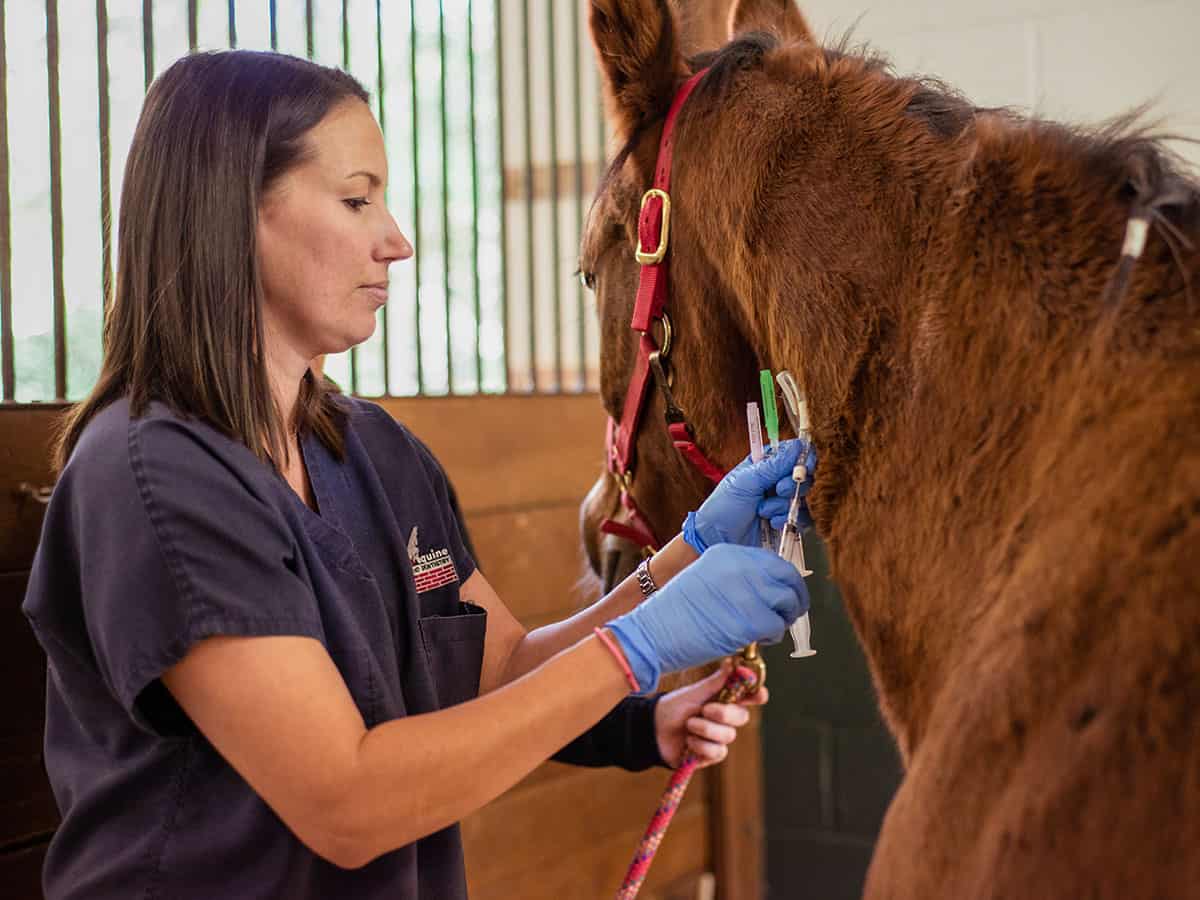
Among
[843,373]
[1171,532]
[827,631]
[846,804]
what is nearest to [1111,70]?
[827,631]

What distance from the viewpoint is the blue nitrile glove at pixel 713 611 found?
1.00 m

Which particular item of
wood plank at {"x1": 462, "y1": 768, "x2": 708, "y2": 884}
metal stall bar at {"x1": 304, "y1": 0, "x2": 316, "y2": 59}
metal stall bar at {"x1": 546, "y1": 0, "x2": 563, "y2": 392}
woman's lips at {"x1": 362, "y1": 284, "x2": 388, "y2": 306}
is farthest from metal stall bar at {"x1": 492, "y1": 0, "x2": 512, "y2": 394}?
woman's lips at {"x1": 362, "y1": 284, "x2": 388, "y2": 306}

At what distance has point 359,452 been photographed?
4.20 ft

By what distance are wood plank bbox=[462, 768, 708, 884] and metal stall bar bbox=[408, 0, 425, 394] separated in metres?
0.82

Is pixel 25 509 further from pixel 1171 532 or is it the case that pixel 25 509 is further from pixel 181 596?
pixel 1171 532

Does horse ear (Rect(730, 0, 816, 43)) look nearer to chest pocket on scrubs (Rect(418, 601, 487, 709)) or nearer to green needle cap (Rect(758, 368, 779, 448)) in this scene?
green needle cap (Rect(758, 368, 779, 448))

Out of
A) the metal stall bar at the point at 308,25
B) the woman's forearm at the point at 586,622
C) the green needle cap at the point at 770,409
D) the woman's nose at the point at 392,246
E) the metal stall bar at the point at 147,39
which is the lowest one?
the woman's forearm at the point at 586,622

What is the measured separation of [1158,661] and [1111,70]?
2.57m

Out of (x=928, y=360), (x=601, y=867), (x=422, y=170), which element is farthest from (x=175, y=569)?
(x=601, y=867)

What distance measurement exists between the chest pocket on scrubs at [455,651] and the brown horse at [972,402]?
365 mm

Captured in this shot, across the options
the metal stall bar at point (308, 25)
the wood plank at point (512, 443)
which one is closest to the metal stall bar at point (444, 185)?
the wood plank at point (512, 443)

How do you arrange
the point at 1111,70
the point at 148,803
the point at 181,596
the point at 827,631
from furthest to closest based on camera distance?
1. the point at 827,631
2. the point at 1111,70
3. the point at 148,803
4. the point at 181,596

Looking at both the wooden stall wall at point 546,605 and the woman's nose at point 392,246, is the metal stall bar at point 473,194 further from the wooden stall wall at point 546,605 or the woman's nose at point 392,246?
the woman's nose at point 392,246

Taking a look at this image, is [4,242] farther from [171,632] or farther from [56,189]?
[171,632]
